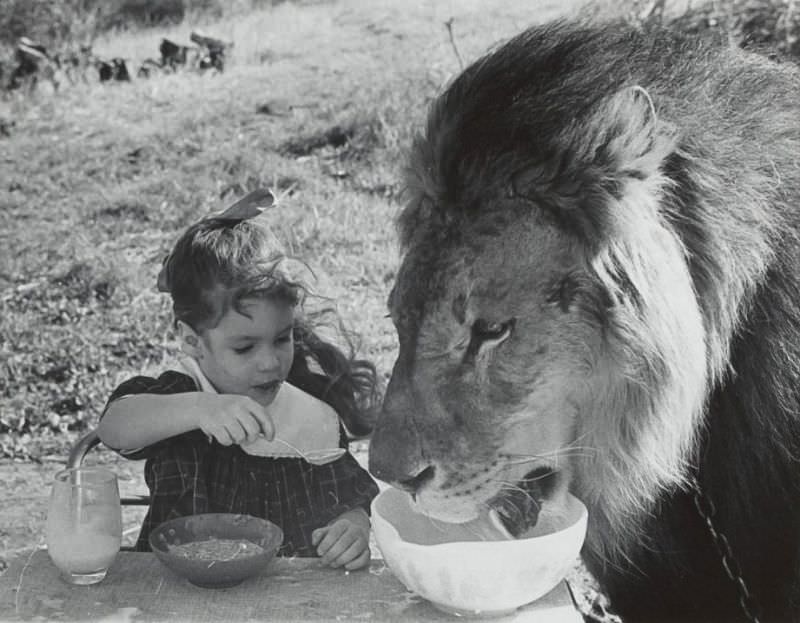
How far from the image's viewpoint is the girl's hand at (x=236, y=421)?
2.72m

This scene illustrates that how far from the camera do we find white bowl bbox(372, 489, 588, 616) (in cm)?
219

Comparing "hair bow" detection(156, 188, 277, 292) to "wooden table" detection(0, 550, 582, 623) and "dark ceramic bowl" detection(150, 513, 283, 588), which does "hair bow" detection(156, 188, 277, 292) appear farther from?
"wooden table" detection(0, 550, 582, 623)

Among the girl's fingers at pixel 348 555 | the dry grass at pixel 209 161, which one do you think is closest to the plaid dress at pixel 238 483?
the girl's fingers at pixel 348 555

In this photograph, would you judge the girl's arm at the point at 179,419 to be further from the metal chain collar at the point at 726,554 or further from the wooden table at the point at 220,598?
the metal chain collar at the point at 726,554

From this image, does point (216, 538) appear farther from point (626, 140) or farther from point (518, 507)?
point (626, 140)

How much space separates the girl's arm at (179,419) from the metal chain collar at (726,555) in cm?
108

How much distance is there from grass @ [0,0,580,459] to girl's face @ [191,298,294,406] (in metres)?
2.35

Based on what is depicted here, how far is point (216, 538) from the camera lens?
259cm

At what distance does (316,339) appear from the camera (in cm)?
358

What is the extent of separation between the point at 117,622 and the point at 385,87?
453 centimetres

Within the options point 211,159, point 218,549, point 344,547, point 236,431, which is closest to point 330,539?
point 344,547

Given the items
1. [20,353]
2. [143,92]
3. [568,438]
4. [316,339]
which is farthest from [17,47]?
[568,438]

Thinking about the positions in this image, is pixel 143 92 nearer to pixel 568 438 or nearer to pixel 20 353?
pixel 20 353

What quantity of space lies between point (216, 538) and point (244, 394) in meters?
0.78
